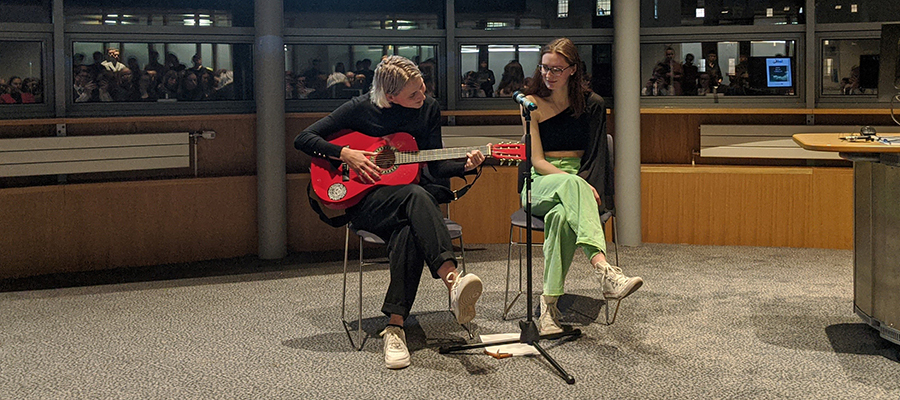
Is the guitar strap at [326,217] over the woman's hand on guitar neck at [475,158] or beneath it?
beneath

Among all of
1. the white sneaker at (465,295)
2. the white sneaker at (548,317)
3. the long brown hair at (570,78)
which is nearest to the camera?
the white sneaker at (465,295)

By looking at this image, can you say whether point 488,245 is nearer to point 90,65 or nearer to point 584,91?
point 584,91

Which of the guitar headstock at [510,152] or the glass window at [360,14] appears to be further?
the glass window at [360,14]

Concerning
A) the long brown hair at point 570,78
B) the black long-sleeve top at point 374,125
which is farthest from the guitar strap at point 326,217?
the long brown hair at point 570,78

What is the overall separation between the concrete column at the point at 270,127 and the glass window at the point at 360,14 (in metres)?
0.39

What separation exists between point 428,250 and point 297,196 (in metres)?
2.63

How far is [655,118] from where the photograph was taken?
595cm

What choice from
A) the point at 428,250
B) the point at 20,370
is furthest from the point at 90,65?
the point at 428,250

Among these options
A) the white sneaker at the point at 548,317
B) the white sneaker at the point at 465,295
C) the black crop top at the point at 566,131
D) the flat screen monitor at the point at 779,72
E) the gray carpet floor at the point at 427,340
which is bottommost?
the gray carpet floor at the point at 427,340

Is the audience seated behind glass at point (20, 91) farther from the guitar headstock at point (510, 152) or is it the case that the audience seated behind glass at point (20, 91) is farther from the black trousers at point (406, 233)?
the guitar headstock at point (510, 152)

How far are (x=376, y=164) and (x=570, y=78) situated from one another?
969mm

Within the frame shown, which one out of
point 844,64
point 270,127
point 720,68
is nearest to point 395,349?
point 270,127

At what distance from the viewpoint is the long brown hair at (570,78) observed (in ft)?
11.7

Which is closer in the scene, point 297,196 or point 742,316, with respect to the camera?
point 742,316
